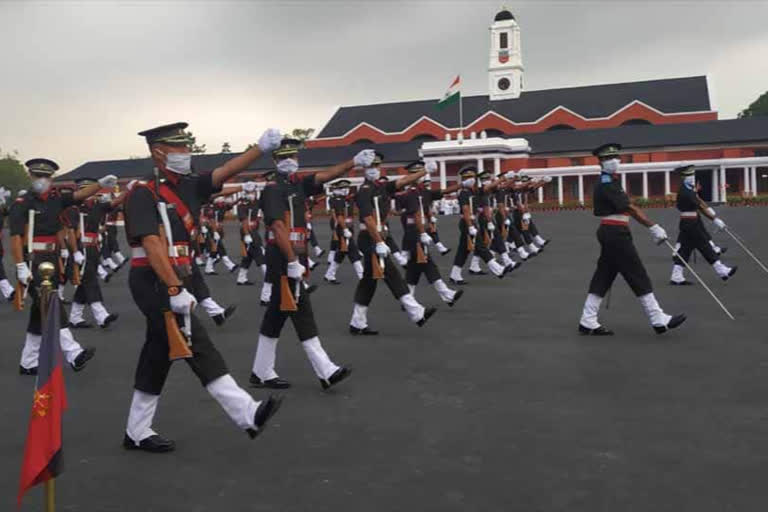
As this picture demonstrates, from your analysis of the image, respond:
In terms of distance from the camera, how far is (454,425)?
5.62 m

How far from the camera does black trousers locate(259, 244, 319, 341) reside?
6680 mm

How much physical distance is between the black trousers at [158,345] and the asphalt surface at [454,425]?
54cm

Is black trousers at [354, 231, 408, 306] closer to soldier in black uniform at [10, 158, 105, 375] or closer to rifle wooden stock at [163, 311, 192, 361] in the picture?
soldier in black uniform at [10, 158, 105, 375]

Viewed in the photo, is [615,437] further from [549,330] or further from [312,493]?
[549,330]

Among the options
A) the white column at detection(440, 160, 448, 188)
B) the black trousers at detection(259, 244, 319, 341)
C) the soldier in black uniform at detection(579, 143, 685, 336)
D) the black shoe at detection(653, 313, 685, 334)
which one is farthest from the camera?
the white column at detection(440, 160, 448, 188)

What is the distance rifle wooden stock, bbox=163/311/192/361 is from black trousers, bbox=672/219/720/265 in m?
10.5

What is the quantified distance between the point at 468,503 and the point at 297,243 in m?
3.76

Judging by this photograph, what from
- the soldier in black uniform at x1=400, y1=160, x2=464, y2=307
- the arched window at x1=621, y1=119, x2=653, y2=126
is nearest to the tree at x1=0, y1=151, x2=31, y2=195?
the arched window at x1=621, y1=119, x2=653, y2=126

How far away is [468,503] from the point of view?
4.20 m

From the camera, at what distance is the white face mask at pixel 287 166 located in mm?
7219

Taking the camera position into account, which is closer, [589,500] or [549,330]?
[589,500]

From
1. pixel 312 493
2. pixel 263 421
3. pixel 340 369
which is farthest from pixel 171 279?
pixel 340 369

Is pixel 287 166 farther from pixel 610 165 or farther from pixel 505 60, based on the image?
Answer: pixel 505 60

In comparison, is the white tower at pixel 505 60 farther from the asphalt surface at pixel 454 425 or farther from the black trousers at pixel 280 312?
the black trousers at pixel 280 312
